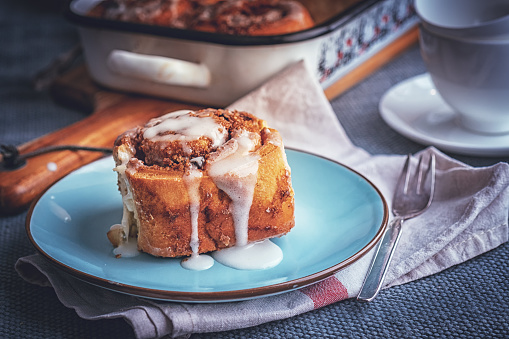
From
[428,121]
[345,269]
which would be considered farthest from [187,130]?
[428,121]

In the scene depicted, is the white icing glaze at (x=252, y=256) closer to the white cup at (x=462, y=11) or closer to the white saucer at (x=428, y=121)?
the white saucer at (x=428, y=121)

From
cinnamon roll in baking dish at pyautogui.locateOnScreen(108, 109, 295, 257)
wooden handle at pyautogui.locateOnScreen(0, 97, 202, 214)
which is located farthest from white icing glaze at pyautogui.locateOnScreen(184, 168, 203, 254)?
wooden handle at pyautogui.locateOnScreen(0, 97, 202, 214)

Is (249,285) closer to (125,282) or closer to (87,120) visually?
(125,282)

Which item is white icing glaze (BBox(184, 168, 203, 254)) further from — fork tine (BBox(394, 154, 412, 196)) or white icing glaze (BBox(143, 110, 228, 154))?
fork tine (BBox(394, 154, 412, 196))

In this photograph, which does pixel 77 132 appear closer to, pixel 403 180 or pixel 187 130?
pixel 187 130

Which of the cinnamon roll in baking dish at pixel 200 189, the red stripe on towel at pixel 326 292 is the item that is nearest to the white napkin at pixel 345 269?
the red stripe on towel at pixel 326 292

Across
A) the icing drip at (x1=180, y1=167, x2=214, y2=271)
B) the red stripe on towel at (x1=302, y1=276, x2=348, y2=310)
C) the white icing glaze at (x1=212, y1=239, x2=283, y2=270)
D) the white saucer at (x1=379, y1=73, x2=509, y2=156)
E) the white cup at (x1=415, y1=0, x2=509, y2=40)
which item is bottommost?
the white saucer at (x1=379, y1=73, x2=509, y2=156)

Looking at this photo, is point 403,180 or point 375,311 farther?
point 403,180
